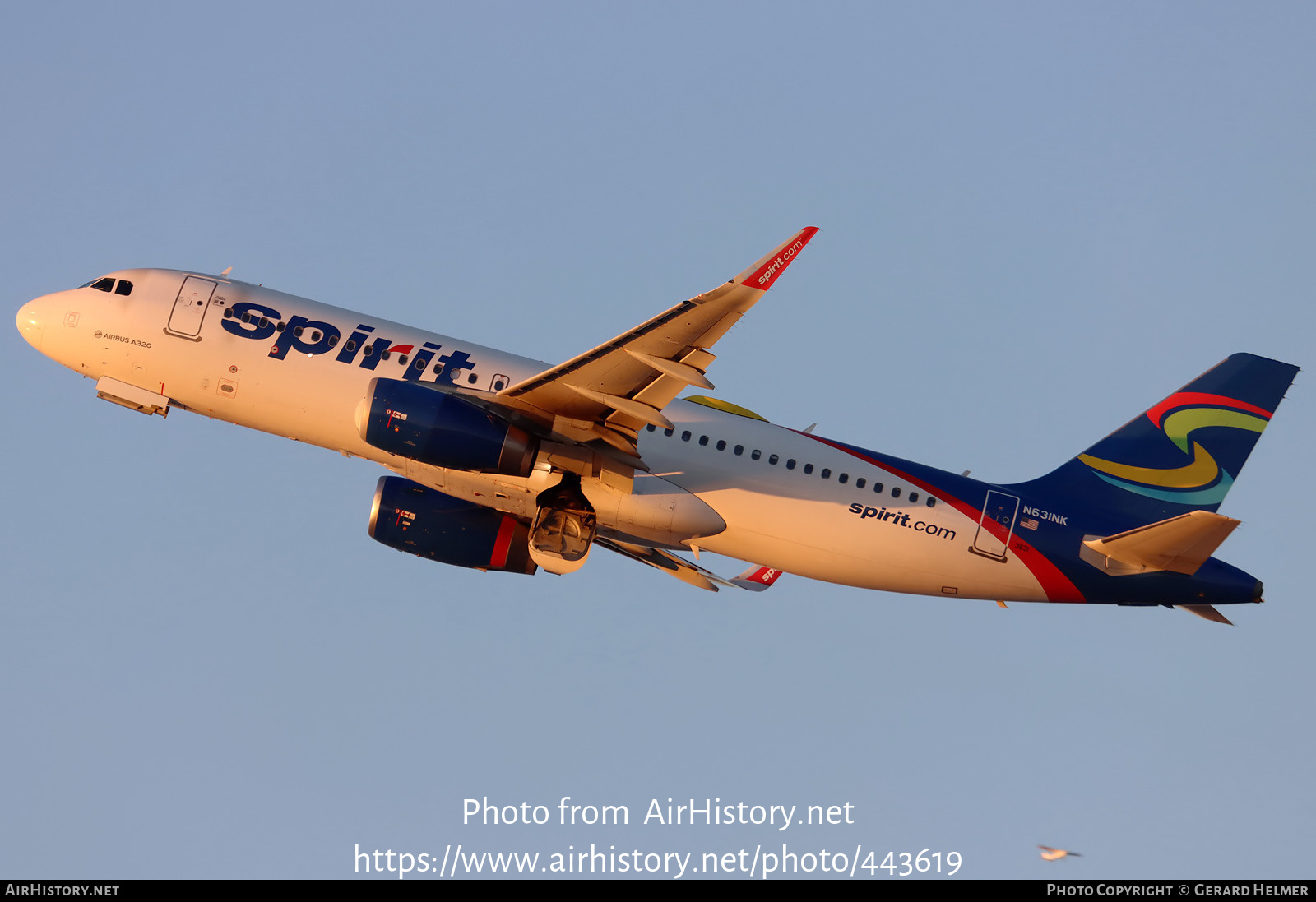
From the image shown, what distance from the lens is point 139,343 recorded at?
100 ft

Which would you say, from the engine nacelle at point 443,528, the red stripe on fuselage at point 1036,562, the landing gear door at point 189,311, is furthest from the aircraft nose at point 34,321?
the red stripe on fuselage at point 1036,562

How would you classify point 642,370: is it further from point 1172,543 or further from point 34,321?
point 34,321

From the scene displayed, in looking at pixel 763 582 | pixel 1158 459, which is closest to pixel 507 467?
pixel 763 582

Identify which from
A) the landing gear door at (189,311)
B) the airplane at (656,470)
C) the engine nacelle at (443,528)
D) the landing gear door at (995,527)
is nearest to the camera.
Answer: the airplane at (656,470)

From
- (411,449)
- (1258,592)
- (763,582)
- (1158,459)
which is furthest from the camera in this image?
(763,582)

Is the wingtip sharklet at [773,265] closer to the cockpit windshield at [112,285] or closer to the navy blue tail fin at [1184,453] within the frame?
the navy blue tail fin at [1184,453]

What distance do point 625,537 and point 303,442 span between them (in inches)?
318

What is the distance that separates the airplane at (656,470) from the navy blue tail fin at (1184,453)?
44 millimetres

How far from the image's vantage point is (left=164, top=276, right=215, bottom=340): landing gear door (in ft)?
99.5

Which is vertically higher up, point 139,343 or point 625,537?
point 139,343

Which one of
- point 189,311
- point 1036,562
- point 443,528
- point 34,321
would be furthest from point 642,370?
point 34,321

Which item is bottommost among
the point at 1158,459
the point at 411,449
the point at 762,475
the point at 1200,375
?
the point at 411,449

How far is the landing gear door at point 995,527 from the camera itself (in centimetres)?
2997

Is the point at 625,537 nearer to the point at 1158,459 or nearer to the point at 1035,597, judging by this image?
the point at 1035,597
